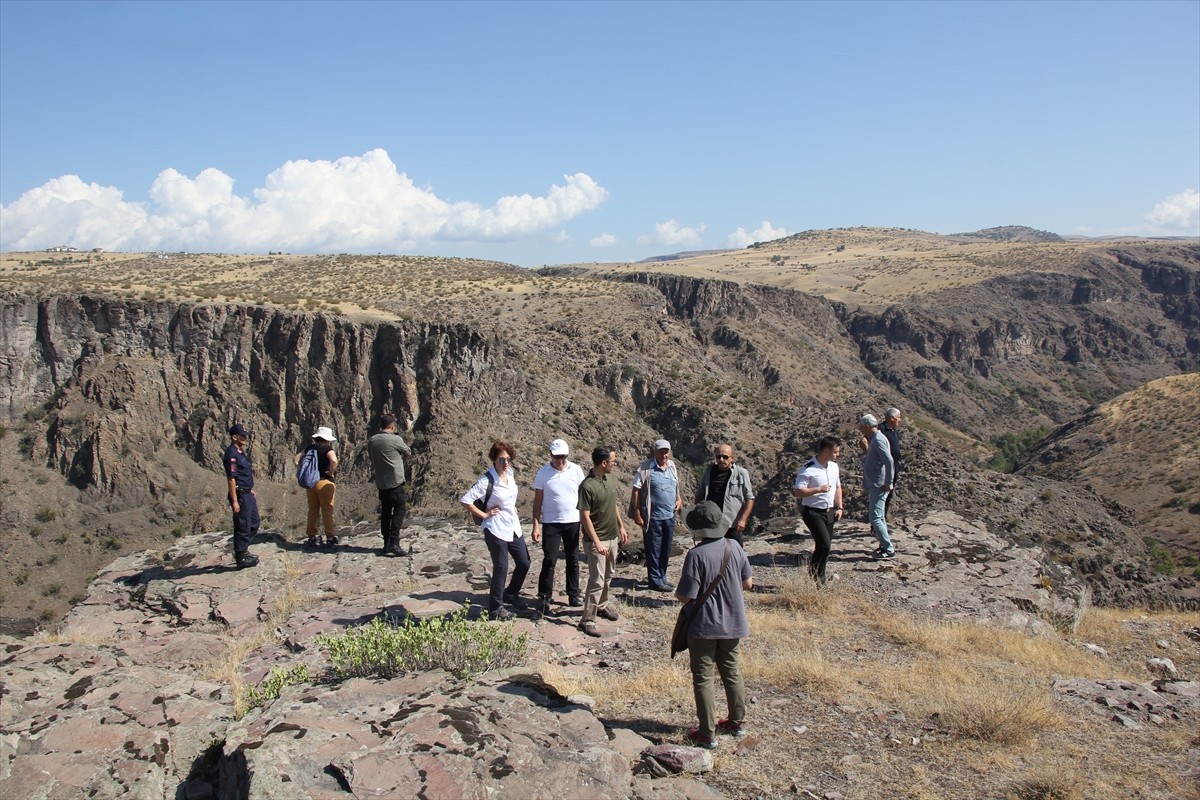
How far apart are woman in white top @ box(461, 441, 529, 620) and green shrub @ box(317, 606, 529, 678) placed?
1463 millimetres

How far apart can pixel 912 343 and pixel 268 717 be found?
285 ft

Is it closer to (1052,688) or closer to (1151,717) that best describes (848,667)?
(1052,688)

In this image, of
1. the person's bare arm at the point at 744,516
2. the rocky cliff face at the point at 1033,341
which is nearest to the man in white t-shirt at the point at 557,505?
the person's bare arm at the point at 744,516

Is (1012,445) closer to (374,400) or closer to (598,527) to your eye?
(374,400)

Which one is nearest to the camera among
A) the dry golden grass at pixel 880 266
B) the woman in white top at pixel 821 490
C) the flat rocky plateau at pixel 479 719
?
the flat rocky plateau at pixel 479 719

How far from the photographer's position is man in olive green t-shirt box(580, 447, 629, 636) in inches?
291

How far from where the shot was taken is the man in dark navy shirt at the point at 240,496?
9523mm

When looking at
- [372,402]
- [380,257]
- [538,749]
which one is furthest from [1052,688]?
[380,257]

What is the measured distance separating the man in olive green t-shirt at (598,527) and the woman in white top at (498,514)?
74 cm

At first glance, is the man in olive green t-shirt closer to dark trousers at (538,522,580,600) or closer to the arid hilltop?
dark trousers at (538,522,580,600)

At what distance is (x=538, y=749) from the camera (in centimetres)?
452

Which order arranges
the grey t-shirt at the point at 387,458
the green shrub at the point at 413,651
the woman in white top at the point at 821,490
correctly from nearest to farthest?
the green shrub at the point at 413,651
the woman in white top at the point at 821,490
the grey t-shirt at the point at 387,458

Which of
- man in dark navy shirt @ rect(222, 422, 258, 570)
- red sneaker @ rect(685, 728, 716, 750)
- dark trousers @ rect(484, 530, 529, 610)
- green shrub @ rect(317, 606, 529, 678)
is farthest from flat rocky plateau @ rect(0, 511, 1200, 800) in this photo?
man in dark navy shirt @ rect(222, 422, 258, 570)

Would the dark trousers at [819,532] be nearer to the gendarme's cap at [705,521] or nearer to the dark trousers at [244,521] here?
the gendarme's cap at [705,521]
